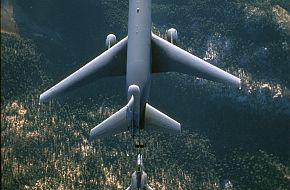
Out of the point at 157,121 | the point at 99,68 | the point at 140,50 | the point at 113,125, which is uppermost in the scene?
the point at 140,50

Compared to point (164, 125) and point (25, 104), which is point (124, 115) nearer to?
point (164, 125)

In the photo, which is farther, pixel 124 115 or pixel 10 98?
pixel 10 98

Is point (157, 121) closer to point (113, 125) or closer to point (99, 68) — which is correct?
point (113, 125)

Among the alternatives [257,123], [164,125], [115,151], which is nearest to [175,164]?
[115,151]

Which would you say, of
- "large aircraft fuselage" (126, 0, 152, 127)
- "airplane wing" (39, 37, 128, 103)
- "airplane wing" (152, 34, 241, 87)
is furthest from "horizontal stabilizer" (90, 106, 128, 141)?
"airplane wing" (152, 34, 241, 87)

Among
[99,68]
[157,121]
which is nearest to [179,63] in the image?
[157,121]

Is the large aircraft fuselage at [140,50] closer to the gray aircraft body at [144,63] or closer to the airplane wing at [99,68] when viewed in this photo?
the gray aircraft body at [144,63]

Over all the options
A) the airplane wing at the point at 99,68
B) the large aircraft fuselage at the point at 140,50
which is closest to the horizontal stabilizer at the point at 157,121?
the large aircraft fuselage at the point at 140,50
